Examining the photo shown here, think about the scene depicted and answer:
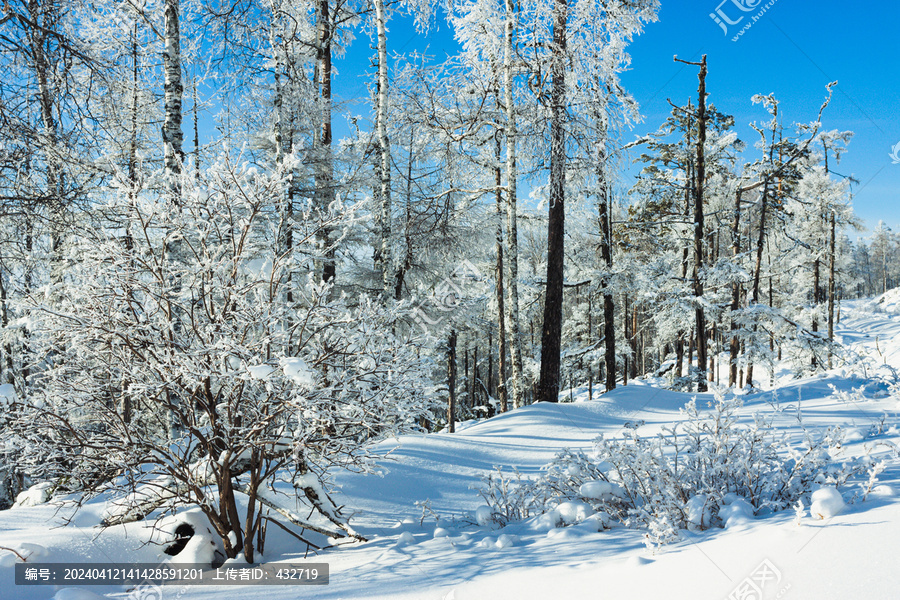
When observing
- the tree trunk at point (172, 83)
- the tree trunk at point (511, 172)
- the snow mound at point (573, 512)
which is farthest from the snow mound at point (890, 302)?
the tree trunk at point (172, 83)

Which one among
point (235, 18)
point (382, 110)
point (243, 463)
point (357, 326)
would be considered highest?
point (235, 18)

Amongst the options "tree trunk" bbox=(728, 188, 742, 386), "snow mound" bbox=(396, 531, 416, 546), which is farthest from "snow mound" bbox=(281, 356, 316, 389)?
"tree trunk" bbox=(728, 188, 742, 386)

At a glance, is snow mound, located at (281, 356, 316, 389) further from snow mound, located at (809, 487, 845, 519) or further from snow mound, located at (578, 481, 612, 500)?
snow mound, located at (809, 487, 845, 519)

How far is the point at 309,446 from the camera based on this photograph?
9.34ft

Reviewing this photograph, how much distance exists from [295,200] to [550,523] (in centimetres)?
873

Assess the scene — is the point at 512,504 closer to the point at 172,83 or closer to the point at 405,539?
the point at 405,539

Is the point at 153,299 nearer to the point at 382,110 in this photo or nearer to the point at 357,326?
the point at 357,326

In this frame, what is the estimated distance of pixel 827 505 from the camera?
6.80 feet

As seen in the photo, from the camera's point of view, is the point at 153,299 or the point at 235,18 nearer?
the point at 153,299

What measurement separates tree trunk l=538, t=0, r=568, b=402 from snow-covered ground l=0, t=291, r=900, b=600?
323cm

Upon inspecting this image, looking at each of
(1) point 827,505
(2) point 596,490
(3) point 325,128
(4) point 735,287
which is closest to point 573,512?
(2) point 596,490

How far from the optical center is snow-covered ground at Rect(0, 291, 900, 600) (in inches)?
67.0

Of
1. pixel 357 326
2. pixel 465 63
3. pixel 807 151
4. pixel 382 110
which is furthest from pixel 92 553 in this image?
pixel 807 151

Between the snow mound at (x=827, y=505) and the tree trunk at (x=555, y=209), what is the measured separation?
588 cm
